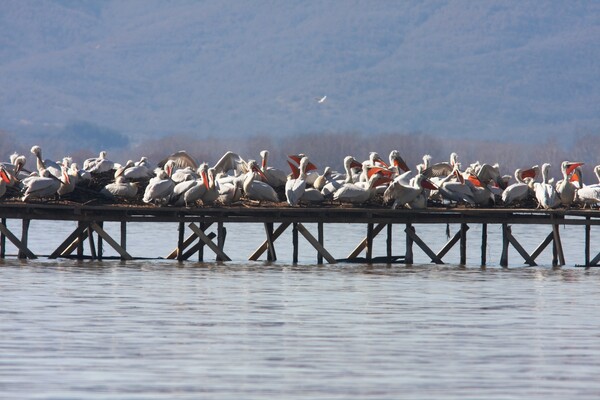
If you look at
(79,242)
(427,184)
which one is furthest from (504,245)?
(79,242)

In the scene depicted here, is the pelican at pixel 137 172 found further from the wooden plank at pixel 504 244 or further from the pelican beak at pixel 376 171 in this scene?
the wooden plank at pixel 504 244

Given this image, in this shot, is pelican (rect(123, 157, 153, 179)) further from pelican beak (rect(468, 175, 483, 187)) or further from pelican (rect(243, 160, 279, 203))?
→ pelican beak (rect(468, 175, 483, 187))

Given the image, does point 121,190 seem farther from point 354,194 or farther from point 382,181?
point 382,181

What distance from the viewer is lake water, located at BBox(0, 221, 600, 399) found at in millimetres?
15742

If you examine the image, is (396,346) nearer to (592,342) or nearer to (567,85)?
(592,342)

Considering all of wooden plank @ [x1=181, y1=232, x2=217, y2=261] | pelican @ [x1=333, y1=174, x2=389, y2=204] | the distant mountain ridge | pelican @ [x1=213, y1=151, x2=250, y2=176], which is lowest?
wooden plank @ [x1=181, y1=232, x2=217, y2=261]

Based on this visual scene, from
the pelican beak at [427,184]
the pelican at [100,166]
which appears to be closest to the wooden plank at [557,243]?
the pelican beak at [427,184]

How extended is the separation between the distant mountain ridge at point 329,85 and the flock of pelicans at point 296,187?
11996 cm

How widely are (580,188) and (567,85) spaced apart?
147192 millimetres

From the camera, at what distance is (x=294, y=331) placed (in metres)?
20.0

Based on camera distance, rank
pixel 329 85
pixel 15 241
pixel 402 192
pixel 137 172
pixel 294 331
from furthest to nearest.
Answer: pixel 329 85 < pixel 137 172 < pixel 15 241 < pixel 402 192 < pixel 294 331

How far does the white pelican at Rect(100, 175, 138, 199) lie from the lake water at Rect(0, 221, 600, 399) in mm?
1403

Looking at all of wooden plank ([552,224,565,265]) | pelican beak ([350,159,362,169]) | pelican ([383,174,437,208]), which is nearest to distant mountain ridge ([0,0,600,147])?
pelican beak ([350,159,362,169])

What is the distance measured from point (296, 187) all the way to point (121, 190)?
3557 millimetres
